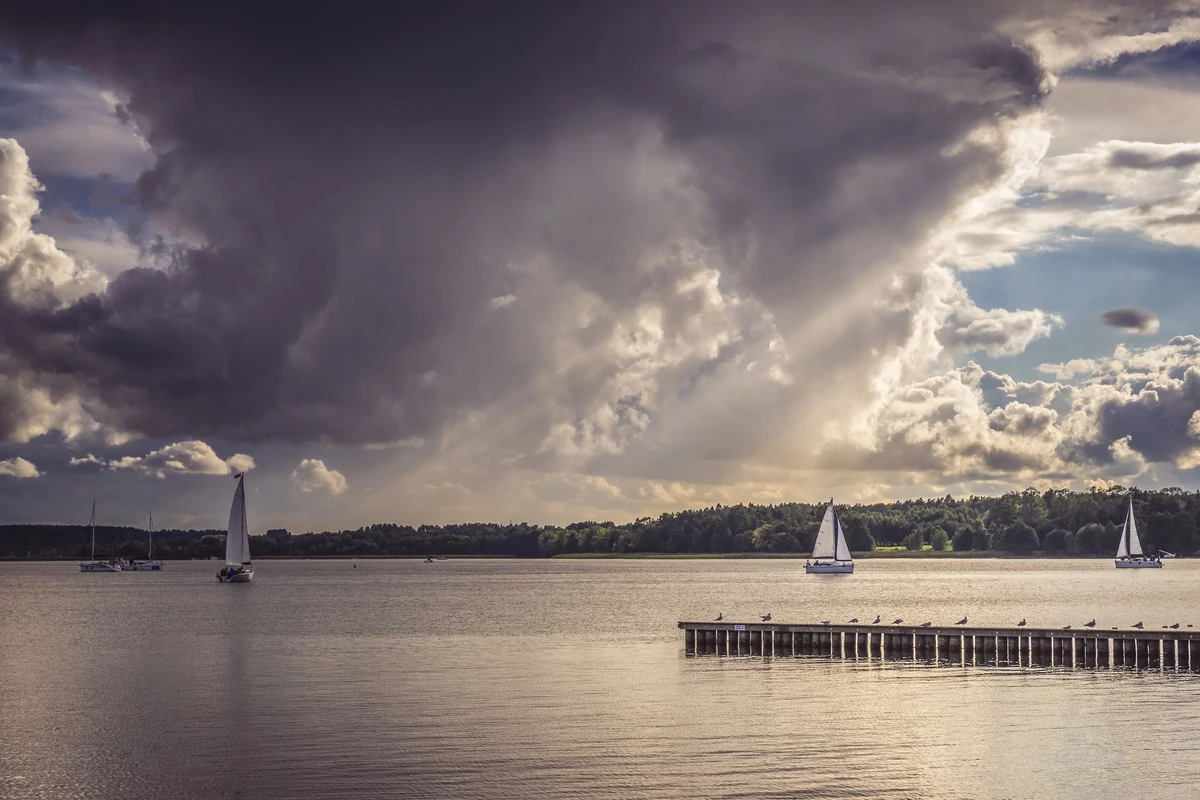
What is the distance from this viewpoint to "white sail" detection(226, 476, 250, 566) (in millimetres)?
167000

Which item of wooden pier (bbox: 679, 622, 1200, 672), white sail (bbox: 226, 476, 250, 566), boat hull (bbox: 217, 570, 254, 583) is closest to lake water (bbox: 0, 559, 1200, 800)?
wooden pier (bbox: 679, 622, 1200, 672)

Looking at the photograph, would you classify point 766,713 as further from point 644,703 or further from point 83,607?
point 83,607

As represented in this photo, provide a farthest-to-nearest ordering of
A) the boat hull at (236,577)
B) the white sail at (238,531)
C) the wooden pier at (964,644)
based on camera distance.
Result: the boat hull at (236,577)
the white sail at (238,531)
the wooden pier at (964,644)

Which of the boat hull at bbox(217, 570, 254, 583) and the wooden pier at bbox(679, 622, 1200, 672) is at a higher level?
the wooden pier at bbox(679, 622, 1200, 672)

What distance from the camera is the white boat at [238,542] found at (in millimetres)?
167250

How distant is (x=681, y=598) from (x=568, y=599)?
1347cm

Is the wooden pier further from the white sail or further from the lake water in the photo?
the white sail

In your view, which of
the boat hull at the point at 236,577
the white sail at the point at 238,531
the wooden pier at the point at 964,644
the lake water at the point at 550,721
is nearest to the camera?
the lake water at the point at 550,721

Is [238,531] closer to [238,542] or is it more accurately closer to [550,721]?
[238,542]

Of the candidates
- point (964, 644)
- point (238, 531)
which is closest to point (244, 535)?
point (238, 531)

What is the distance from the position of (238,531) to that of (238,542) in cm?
486

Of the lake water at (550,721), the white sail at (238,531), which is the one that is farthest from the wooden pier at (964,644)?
the white sail at (238,531)

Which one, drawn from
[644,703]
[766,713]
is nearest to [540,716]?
[644,703]

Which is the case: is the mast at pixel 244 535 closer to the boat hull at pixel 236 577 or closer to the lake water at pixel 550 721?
the boat hull at pixel 236 577
